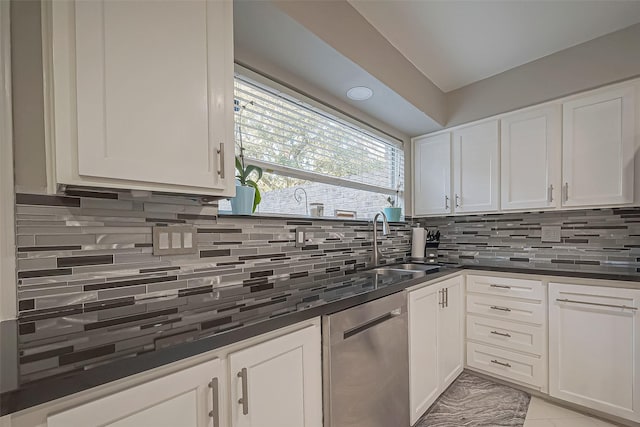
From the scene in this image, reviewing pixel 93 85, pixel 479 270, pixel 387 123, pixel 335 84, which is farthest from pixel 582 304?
pixel 93 85

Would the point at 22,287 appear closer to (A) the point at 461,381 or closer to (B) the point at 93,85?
(B) the point at 93,85

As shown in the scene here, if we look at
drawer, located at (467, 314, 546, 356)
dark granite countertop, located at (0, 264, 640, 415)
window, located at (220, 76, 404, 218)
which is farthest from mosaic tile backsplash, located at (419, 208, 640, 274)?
dark granite countertop, located at (0, 264, 640, 415)

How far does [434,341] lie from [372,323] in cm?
80

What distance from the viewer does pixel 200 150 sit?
3.40 ft

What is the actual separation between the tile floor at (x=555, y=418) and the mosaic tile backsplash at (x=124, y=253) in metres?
1.85

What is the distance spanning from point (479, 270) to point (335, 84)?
1835mm

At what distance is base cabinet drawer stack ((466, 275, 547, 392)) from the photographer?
208cm

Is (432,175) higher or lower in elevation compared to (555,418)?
higher

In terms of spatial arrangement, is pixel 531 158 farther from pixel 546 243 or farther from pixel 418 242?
pixel 418 242

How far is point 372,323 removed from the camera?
4.55 feet

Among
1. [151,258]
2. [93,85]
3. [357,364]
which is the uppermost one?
[93,85]

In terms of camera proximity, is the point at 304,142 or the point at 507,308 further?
the point at 507,308

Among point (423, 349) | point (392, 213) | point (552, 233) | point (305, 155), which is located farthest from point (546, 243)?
point (305, 155)

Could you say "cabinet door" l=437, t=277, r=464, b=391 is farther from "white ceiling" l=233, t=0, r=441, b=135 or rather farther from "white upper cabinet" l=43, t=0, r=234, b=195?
"white upper cabinet" l=43, t=0, r=234, b=195
